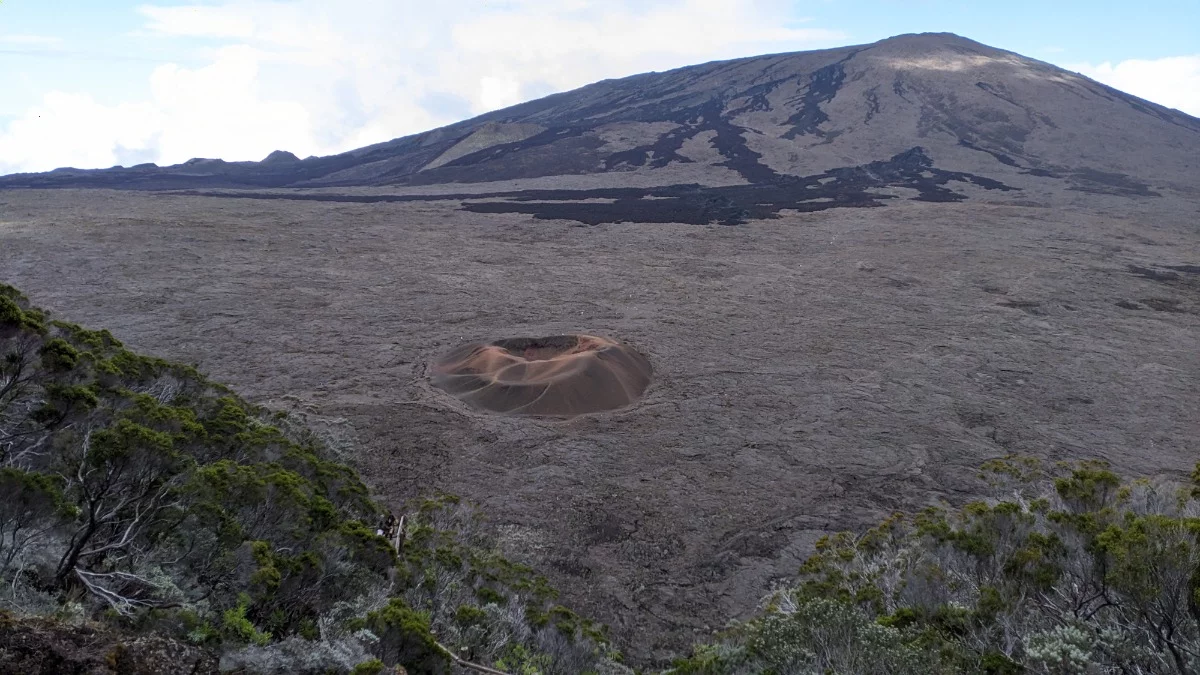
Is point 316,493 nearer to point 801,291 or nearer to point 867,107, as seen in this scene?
point 801,291

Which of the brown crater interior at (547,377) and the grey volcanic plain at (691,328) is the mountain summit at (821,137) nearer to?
the grey volcanic plain at (691,328)

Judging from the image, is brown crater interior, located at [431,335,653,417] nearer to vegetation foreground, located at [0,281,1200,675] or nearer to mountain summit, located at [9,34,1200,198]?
vegetation foreground, located at [0,281,1200,675]

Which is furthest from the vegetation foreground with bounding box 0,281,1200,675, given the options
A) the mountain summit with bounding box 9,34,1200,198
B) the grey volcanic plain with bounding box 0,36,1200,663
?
the mountain summit with bounding box 9,34,1200,198

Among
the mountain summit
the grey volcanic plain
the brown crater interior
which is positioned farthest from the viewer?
the mountain summit

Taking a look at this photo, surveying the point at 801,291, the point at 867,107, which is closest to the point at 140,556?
the point at 801,291

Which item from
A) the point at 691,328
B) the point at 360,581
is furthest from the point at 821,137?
the point at 360,581
